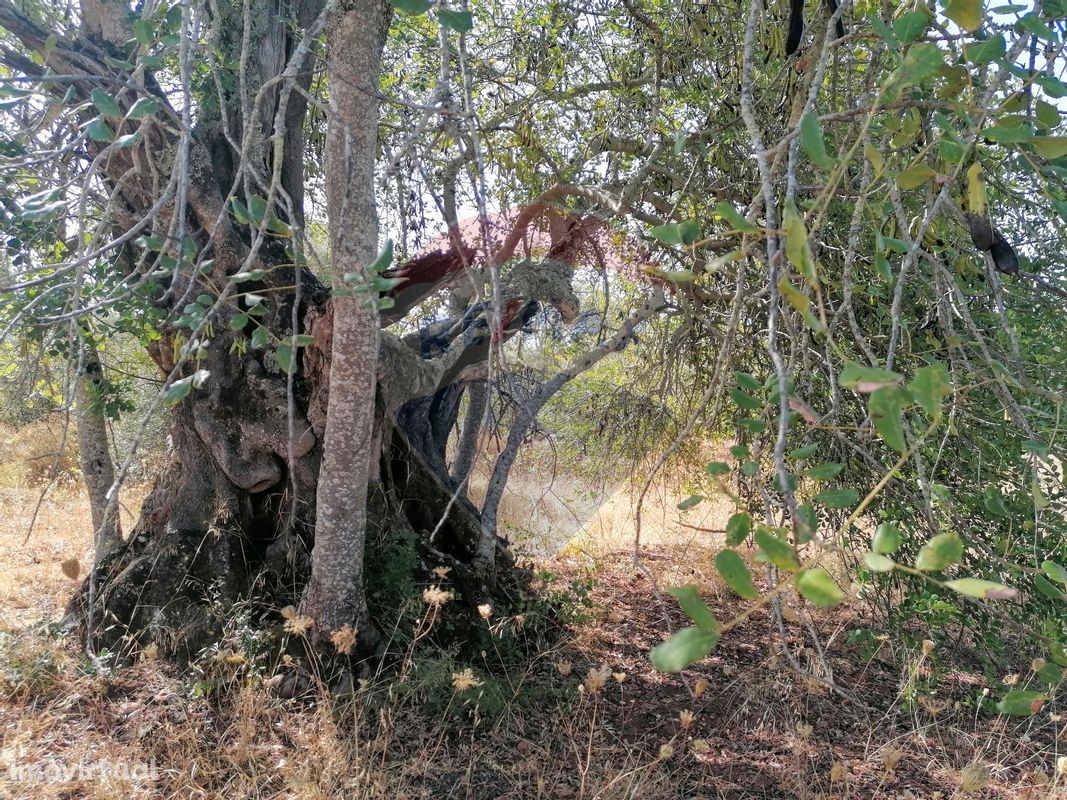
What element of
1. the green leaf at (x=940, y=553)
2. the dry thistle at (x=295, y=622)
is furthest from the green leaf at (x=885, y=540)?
the dry thistle at (x=295, y=622)

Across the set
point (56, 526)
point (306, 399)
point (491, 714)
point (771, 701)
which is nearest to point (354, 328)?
point (306, 399)

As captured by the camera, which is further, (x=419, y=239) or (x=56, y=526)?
(x=56, y=526)

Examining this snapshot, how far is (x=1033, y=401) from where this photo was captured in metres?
2.73

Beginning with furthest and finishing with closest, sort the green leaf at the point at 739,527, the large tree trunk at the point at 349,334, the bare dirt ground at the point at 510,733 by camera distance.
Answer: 1. the bare dirt ground at the point at 510,733
2. the large tree trunk at the point at 349,334
3. the green leaf at the point at 739,527

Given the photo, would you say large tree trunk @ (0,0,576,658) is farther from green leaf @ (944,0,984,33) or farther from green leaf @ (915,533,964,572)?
green leaf @ (915,533,964,572)

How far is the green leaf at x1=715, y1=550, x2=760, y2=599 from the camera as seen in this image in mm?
588

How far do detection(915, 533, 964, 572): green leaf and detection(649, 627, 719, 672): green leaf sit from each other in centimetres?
18

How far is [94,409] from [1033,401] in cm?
415

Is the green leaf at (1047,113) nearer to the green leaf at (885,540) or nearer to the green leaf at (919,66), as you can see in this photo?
the green leaf at (919,66)

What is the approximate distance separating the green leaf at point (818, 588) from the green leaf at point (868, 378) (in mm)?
156

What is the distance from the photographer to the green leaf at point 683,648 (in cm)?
55

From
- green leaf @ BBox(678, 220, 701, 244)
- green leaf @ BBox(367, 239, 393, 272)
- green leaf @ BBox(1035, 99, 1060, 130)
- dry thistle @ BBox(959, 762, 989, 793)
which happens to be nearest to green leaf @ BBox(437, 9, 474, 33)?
green leaf @ BBox(367, 239, 393, 272)

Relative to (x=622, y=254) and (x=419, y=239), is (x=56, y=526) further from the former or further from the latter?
(x=622, y=254)

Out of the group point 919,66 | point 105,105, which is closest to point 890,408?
point 919,66
